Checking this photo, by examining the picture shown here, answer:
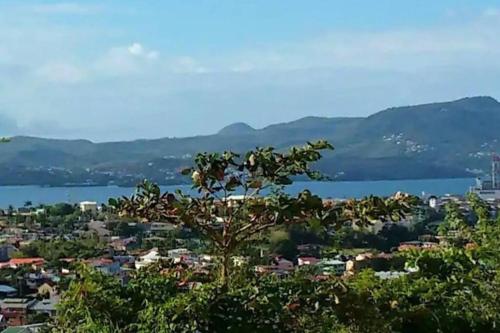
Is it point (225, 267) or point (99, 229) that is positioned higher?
point (225, 267)

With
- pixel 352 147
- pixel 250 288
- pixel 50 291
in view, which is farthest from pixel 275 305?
pixel 352 147

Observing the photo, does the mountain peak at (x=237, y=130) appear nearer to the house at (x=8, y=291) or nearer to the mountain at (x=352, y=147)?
the mountain at (x=352, y=147)

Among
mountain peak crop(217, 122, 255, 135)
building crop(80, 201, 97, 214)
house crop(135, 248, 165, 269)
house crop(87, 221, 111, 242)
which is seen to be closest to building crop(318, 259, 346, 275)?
house crop(135, 248, 165, 269)

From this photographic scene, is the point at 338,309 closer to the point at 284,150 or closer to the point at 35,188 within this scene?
the point at 284,150

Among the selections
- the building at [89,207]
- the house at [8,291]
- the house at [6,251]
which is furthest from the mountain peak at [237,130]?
the house at [8,291]

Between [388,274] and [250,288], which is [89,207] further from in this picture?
[250,288]

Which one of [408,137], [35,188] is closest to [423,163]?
[408,137]
